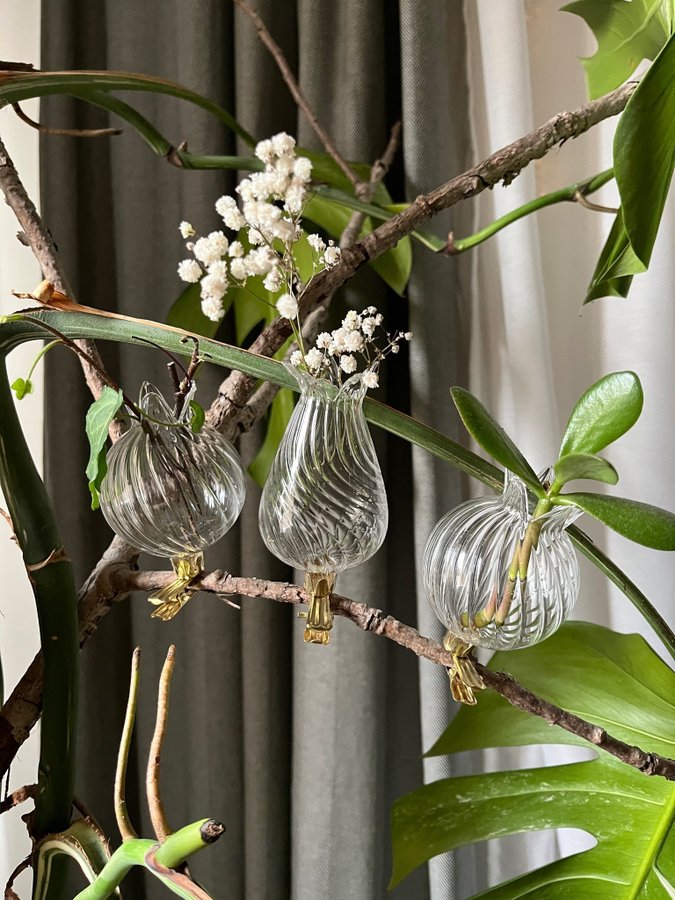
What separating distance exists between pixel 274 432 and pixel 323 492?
0.41 m

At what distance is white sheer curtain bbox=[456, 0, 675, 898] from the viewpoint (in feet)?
2.72

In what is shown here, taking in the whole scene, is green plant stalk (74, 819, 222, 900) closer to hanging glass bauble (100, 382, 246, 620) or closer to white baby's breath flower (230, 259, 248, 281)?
hanging glass bauble (100, 382, 246, 620)

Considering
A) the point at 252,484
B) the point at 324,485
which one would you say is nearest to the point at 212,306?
the point at 324,485

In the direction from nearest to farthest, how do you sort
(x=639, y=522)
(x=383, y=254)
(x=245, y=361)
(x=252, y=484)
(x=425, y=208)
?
1. (x=639, y=522)
2. (x=245, y=361)
3. (x=425, y=208)
4. (x=383, y=254)
5. (x=252, y=484)

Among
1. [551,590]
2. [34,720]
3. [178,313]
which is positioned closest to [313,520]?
[551,590]

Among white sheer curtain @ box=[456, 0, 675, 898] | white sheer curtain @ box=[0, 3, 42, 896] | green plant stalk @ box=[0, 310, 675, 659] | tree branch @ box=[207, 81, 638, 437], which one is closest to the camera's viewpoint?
green plant stalk @ box=[0, 310, 675, 659]

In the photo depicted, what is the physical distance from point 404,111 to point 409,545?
1.69 feet

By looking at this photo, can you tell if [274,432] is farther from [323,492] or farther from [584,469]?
[584,469]

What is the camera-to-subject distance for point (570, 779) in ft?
2.29

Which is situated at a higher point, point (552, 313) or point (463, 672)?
point (552, 313)

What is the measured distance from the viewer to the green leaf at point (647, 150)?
40cm

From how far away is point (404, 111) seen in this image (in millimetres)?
824

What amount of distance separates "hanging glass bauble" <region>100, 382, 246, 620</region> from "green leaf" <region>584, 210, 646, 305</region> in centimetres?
34

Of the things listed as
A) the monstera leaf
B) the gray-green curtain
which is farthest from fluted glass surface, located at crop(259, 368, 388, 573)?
the gray-green curtain
